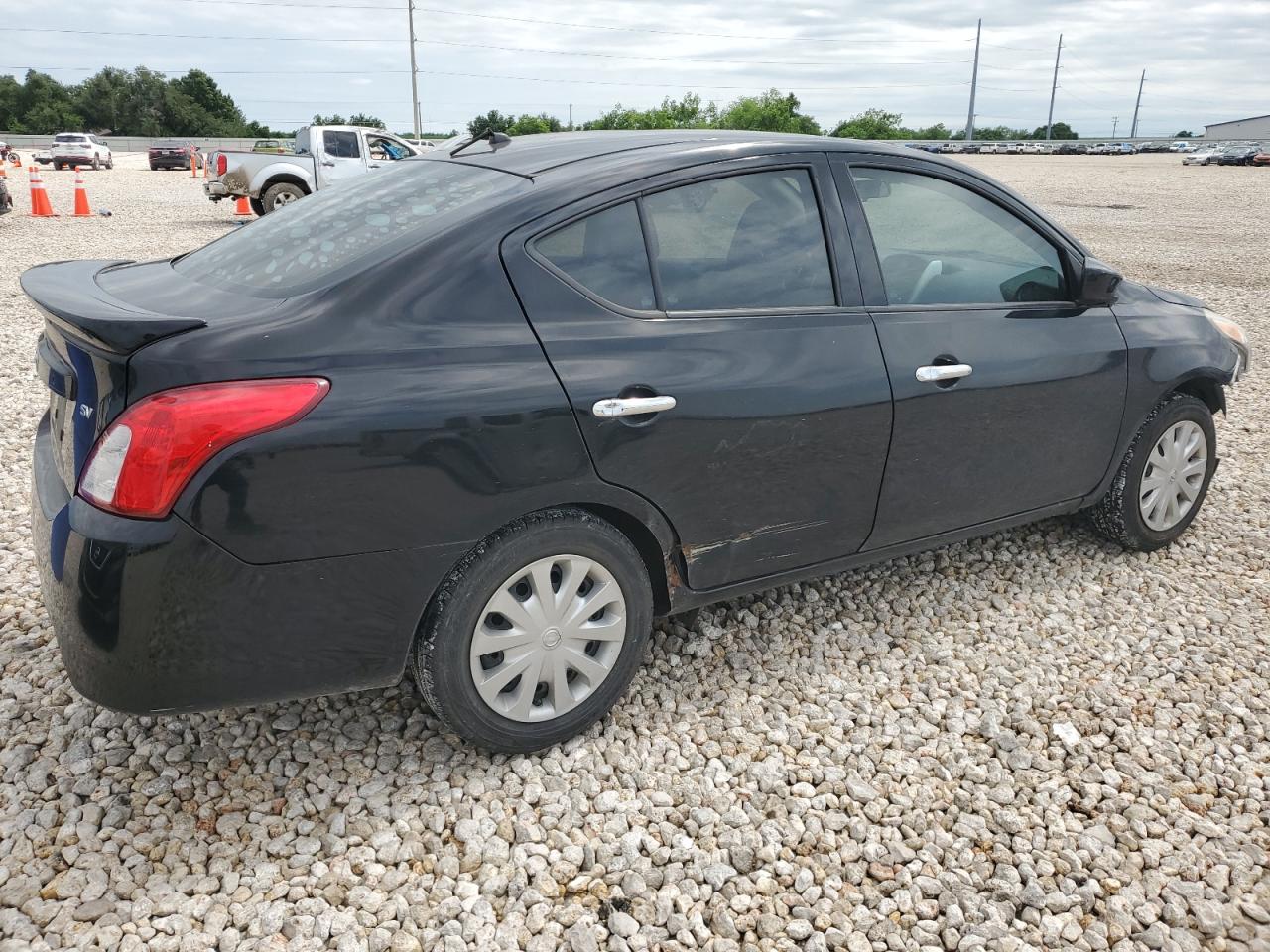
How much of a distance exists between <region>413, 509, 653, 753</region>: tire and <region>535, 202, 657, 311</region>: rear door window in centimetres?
62

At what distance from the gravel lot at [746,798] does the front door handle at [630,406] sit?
1.01 m

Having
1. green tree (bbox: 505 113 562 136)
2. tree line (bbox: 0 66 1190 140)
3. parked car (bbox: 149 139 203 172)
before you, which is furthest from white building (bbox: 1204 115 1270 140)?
parked car (bbox: 149 139 203 172)

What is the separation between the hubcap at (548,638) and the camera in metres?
2.62

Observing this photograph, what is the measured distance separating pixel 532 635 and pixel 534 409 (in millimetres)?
620

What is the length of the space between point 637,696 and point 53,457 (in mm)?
1822

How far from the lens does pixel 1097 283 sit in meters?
3.64

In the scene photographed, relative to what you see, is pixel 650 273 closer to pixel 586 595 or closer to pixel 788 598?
pixel 586 595

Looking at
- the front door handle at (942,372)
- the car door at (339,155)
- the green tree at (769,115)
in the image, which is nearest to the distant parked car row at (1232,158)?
the green tree at (769,115)

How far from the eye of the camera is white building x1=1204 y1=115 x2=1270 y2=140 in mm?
105188

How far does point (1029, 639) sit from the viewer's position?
3.60 metres

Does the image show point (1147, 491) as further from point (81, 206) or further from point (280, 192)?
point (81, 206)

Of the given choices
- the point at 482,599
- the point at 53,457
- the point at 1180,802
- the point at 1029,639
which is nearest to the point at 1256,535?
the point at 1029,639

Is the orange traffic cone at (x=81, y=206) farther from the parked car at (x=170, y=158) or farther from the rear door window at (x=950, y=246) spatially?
the parked car at (x=170, y=158)

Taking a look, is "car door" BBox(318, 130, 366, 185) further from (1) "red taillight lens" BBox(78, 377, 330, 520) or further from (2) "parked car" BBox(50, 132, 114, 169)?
(2) "parked car" BBox(50, 132, 114, 169)
